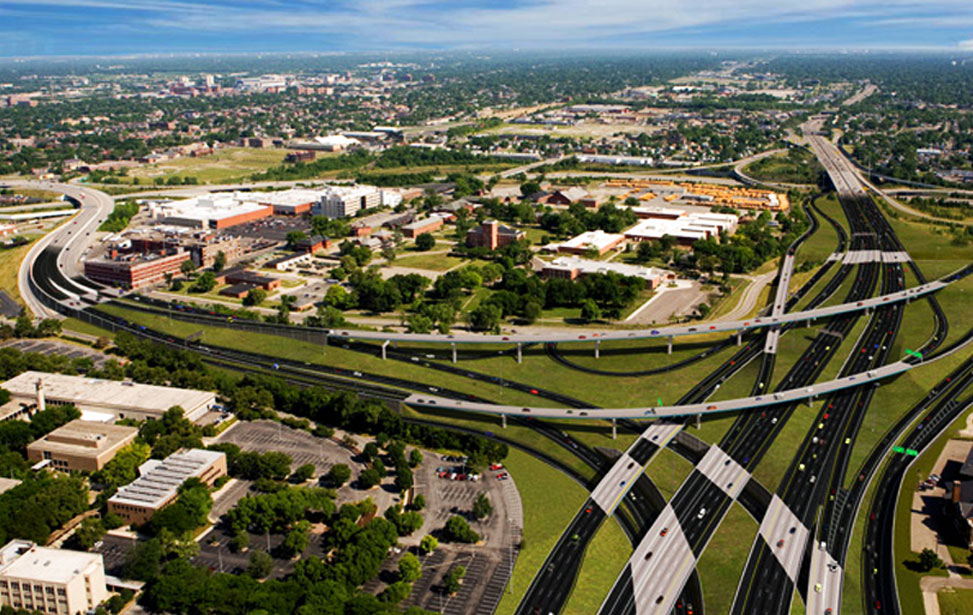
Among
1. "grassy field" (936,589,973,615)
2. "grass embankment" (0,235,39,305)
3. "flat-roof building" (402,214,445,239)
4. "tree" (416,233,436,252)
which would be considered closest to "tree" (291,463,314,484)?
"grassy field" (936,589,973,615)

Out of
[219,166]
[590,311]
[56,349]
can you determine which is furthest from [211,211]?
[590,311]

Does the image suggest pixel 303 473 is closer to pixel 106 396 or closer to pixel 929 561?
pixel 106 396

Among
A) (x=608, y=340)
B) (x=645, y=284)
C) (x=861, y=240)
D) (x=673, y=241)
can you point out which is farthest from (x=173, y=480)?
(x=861, y=240)

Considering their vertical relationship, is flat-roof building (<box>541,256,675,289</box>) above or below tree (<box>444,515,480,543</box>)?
above

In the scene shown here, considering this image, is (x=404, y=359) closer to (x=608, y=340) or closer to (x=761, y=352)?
(x=608, y=340)

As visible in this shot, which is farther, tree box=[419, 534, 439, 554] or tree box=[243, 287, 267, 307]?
tree box=[243, 287, 267, 307]

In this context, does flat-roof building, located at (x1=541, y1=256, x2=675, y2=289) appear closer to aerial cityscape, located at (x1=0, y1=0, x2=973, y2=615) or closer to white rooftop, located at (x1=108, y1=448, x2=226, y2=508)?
aerial cityscape, located at (x1=0, y1=0, x2=973, y2=615)
